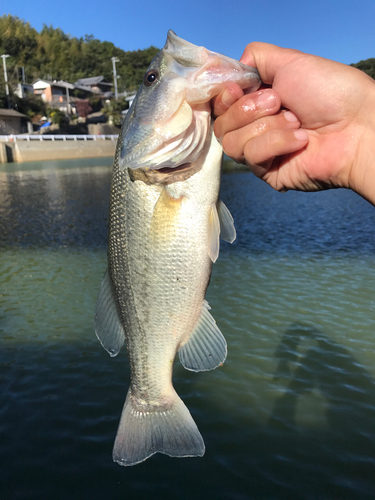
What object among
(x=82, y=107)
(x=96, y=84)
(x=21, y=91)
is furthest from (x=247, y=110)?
(x=96, y=84)

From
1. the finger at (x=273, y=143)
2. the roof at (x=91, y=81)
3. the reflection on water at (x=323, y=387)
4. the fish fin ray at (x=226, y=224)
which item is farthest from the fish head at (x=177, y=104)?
the roof at (x=91, y=81)

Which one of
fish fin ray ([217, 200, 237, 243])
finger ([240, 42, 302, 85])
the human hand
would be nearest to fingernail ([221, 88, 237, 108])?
the human hand

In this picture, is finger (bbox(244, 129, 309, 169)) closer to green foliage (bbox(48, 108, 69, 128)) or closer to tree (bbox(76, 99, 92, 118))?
green foliage (bbox(48, 108, 69, 128))

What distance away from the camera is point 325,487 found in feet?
12.7

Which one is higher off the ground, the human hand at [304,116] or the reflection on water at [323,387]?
the human hand at [304,116]

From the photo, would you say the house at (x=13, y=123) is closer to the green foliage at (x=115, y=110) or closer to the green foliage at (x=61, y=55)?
the green foliage at (x=115, y=110)

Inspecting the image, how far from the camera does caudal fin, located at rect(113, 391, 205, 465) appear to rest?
238 cm

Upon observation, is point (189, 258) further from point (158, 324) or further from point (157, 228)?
point (158, 324)

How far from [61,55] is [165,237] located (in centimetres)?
11436

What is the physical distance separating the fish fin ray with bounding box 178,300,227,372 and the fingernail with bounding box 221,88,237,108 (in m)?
1.16

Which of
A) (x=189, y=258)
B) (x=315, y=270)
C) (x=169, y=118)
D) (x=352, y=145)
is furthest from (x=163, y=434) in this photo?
(x=315, y=270)

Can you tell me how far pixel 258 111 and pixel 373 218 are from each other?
14.9 metres

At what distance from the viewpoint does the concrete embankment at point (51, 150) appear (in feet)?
151

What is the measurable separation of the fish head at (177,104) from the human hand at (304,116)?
0.09 metres
